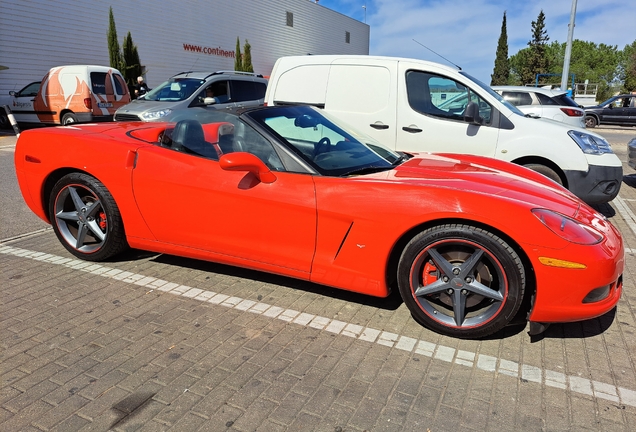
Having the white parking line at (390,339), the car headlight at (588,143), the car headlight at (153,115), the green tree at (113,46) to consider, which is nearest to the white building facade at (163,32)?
the green tree at (113,46)

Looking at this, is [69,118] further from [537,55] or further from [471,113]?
[537,55]

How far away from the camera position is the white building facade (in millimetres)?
18812

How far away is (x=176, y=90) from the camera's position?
11.6 m

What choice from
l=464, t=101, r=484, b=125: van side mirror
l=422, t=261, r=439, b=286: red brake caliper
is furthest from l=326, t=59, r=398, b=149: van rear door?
l=422, t=261, r=439, b=286: red brake caliper

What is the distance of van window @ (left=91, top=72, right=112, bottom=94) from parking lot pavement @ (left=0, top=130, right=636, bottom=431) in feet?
38.9

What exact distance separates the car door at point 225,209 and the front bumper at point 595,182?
3.79 meters

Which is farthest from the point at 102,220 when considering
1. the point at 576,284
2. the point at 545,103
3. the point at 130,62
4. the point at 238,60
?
the point at 238,60

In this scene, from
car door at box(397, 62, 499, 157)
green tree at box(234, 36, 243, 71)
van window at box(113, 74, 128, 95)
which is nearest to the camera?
car door at box(397, 62, 499, 157)

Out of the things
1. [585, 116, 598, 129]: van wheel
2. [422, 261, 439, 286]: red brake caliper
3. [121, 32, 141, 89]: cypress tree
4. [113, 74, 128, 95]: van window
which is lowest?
[585, 116, 598, 129]: van wheel

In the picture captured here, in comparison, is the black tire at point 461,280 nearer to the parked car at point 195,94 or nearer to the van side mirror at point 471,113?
the van side mirror at point 471,113

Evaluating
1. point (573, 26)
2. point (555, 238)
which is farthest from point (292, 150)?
point (573, 26)

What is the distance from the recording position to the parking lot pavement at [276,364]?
228cm

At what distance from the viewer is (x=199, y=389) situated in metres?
2.48

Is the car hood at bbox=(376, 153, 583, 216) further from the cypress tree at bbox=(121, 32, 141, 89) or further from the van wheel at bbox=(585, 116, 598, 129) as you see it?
the cypress tree at bbox=(121, 32, 141, 89)
